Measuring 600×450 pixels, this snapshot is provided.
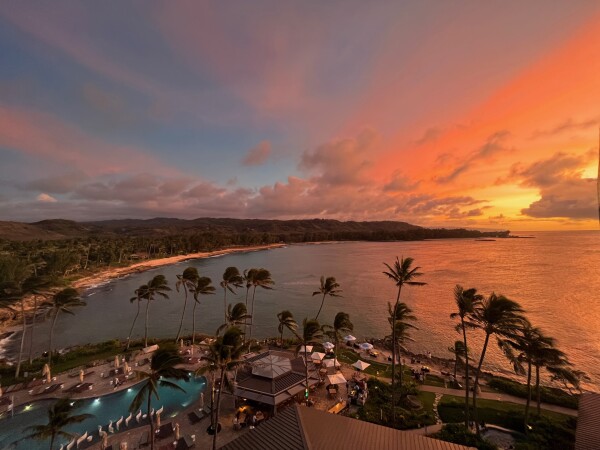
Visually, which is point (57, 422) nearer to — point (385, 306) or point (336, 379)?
point (336, 379)

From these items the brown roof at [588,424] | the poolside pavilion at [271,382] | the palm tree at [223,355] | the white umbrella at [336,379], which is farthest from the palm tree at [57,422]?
the brown roof at [588,424]

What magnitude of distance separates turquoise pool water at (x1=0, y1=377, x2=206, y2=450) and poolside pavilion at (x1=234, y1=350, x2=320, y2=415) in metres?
6.92

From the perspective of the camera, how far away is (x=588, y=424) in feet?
71.9

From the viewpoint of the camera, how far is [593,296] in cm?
9331

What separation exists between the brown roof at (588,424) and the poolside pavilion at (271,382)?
74.1 ft

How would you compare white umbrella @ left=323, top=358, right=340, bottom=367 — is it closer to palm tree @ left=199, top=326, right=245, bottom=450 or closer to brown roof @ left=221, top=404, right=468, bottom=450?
palm tree @ left=199, top=326, right=245, bottom=450

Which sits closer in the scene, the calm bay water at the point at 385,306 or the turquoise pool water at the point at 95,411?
the turquoise pool water at the point at 95,411

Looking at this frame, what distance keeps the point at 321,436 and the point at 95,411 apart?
29.4 meters

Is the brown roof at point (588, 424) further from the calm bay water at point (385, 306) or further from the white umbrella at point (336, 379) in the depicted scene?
the calm bay water at point (385, 306)

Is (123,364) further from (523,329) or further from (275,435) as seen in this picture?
(523,329)

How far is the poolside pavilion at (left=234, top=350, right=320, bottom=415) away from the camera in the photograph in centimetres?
3042

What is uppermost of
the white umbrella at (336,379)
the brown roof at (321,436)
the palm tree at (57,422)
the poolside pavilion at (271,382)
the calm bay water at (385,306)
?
the brown roof at (321,436)

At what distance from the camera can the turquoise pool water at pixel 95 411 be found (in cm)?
2698

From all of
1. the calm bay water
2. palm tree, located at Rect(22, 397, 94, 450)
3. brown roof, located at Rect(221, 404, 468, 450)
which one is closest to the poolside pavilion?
brown roof, located at Rect(221, 404, 468, 450)
